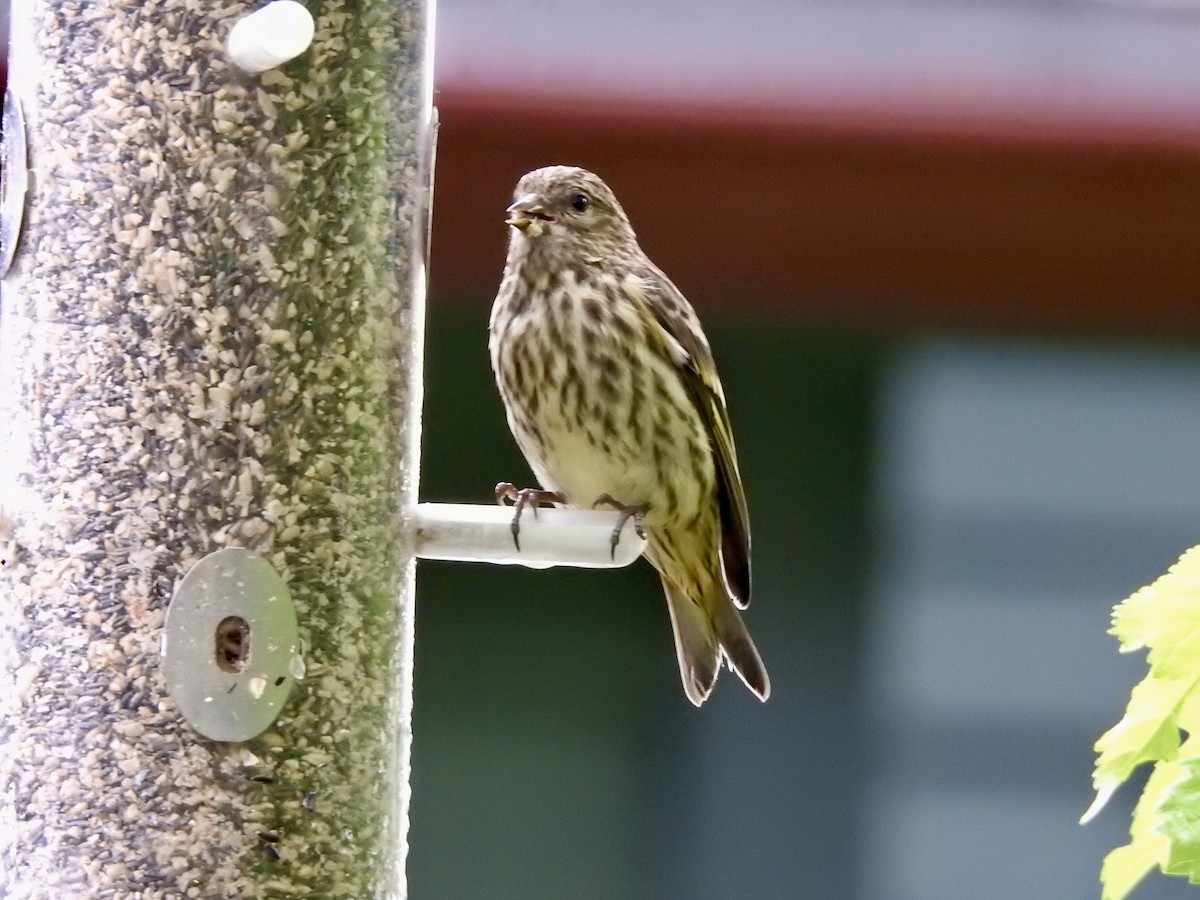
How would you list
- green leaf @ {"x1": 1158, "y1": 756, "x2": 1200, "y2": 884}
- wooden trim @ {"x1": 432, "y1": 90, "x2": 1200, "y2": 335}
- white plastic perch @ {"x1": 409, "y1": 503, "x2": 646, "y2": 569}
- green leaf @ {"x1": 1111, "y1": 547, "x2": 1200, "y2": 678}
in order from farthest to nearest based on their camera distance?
wooden trim @ {"x1": 432, "y1": 90, "x2": 1200, "y2": 335} < white plastic perch @ {"x1": 409, "y1": 503, "x2": 646, "y2": 569} < green leaf @ {"x1": 1111, "y1": 547, "x2": 1200, "y2": 678} < green leaf @ {"x1": 1158, "y1": 756, "x2": 1200, "y2": 884}

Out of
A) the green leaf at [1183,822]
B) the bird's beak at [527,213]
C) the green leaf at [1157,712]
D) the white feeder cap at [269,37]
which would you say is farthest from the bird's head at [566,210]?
the green leaf at [1183,822]

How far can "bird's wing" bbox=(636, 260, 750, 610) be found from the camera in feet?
13.9

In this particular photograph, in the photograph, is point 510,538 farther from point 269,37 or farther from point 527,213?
point 527,213

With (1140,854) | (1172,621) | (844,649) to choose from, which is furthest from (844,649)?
(1172,621)

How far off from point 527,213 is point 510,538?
43.5 inches

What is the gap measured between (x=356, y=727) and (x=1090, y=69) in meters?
5.57

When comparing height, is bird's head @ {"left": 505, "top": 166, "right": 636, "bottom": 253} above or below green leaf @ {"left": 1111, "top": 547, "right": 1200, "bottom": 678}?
above

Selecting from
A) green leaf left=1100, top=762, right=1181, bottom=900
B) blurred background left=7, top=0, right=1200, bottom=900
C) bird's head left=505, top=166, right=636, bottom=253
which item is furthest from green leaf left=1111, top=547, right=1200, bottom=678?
blurred background left=7, top=0, right=1200, bottom=900

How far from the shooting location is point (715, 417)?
4.27 metres

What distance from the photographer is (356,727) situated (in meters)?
2.98

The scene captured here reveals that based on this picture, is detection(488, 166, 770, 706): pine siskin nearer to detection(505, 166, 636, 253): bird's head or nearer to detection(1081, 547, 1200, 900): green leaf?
detection(505, 166, 636, 253): bird's head

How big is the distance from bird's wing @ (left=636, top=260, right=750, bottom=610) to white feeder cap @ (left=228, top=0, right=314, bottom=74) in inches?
57.2

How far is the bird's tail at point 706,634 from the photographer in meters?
4.31

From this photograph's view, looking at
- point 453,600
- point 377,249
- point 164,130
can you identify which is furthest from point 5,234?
point 453,600
